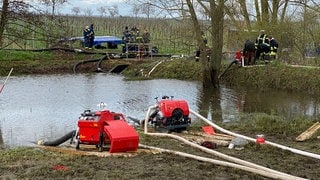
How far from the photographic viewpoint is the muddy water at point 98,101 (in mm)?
13334

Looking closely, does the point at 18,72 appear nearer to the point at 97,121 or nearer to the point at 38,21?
the point at 38,21

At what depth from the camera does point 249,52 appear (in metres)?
24.4

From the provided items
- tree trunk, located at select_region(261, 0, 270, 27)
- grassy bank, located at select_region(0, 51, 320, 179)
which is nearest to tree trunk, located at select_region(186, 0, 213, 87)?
tree trunk, located at select_region(261, 0, 270, 27)

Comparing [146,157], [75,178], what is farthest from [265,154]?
[75,178]

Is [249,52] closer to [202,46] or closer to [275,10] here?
[202,46]

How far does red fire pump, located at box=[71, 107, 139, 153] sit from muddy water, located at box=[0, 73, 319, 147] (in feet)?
7.30

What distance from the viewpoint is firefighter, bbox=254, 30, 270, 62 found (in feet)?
76.3

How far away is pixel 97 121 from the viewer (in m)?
9.07

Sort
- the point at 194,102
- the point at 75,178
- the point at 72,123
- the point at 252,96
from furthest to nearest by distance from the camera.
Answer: the point at 252,96 → the point at 194,102 → the point at 72,123 → the point at 75,178

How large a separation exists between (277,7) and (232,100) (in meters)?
9.99

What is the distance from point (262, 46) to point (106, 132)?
1570 centimetres

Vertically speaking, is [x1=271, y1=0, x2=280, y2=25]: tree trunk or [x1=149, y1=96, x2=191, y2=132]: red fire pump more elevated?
[x1=271, y1=0, x2=280, y2=25]: tree trunk

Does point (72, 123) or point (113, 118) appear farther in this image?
point (72, 123)

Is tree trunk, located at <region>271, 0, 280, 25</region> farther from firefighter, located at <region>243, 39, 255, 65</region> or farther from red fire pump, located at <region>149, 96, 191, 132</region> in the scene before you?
red fire pump, located at <region>149, 96, 191, 132</region>
